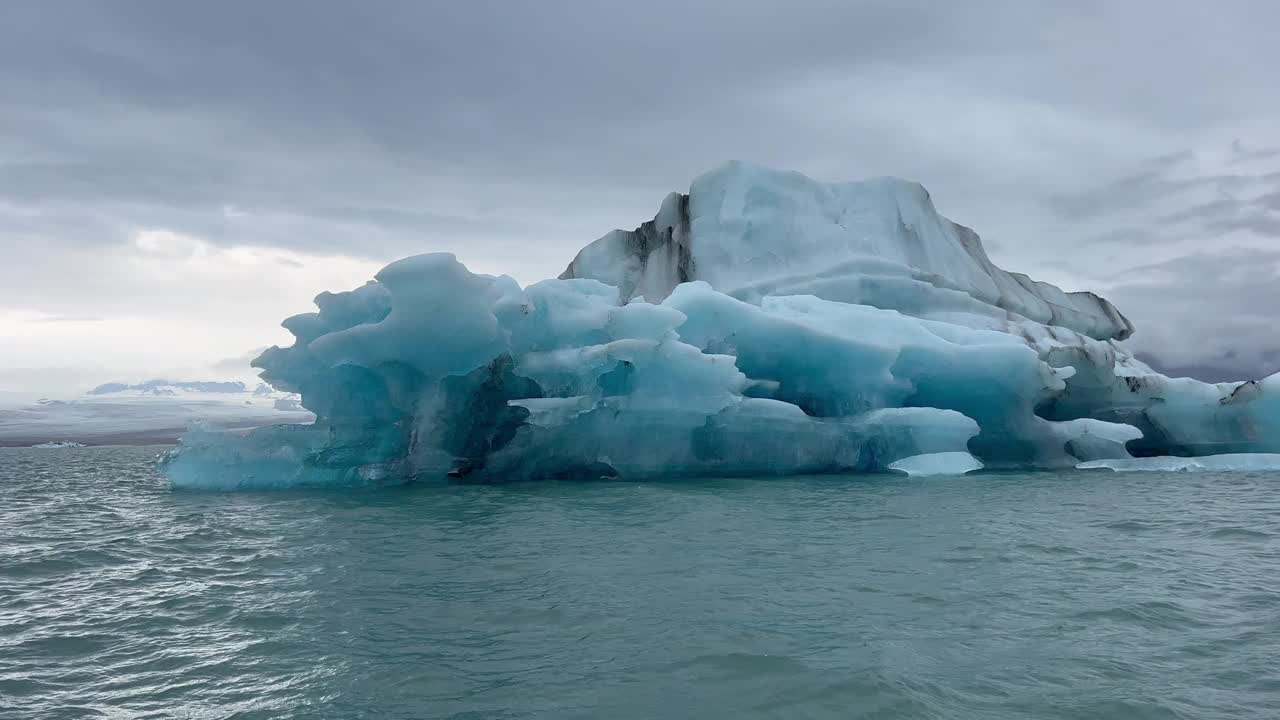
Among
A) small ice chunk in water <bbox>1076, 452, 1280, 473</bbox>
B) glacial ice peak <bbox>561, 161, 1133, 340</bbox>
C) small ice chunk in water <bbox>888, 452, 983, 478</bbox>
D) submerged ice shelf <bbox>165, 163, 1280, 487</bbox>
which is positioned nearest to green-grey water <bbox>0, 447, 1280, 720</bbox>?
submerged ice shelf <bbox>165, 163, 1280, 487</bbox>

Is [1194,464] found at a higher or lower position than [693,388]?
lower

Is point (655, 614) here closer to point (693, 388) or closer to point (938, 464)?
point (693, 388)

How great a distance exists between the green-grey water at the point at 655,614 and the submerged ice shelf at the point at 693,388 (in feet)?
10.6

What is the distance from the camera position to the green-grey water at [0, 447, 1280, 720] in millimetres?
3850

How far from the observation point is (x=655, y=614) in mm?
5188

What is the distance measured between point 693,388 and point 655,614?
7675 millimetres

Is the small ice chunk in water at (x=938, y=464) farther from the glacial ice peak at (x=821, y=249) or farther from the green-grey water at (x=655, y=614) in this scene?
the green-grey water at (x=655, y=614)

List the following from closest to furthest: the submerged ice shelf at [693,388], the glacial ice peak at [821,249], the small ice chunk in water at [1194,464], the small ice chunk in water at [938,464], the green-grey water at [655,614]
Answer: the green-grey water at [655,614] → the submerged ice shelf at [693,388] → the small ice chunk in water at [938,464] → the small ice chunk in water at [1194,464] → the glacial ice peak at [821,249]

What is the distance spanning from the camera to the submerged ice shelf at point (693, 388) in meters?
12.4

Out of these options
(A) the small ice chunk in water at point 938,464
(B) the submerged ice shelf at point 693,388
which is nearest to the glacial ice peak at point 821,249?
(B) the submerged ice shelf at point 693,388

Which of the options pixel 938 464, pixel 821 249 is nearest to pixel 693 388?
pixel 938 464

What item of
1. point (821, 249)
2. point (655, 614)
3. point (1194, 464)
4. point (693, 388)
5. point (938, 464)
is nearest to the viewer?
point (655, 614)

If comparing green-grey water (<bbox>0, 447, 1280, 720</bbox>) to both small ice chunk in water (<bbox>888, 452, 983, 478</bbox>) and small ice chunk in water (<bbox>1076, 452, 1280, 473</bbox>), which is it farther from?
small ice chunk in water (<bbox>1076, 452, 1280, 473</bbox>)

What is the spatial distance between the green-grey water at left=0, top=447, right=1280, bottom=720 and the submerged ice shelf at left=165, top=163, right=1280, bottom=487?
323 centimetres
